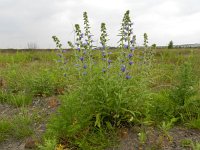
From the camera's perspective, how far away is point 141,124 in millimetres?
3807

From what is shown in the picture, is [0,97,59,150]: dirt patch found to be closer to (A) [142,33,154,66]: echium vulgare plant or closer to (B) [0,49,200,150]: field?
(B) [0,49,200,150]: field

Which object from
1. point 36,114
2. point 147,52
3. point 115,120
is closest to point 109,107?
point 115,120

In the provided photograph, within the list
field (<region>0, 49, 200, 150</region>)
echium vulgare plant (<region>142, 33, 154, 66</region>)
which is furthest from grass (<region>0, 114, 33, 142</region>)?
echium vulgare plant (<region>142, 33, 154, 66</region>)

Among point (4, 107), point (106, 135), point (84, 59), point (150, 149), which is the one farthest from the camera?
point (4, 107)

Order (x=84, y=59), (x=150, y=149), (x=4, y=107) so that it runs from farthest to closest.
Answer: (x=4, y=107), (x=84, y=59), (x=150, y=149)

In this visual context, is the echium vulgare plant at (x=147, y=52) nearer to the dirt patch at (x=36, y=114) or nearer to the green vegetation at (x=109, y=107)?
the green vegetation at (x=109, y=107)

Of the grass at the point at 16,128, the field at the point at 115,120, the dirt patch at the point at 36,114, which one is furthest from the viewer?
the grass at the point at 16,128

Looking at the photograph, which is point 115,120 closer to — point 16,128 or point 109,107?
point 109,107

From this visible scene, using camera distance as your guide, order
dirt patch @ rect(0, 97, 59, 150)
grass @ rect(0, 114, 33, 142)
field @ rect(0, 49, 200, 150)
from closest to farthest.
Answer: field @ rect(0, 49, 200, 150), dirt patch @ rect(0, 97, 59, 150), grass @ rect(0, 114, 33, 142)

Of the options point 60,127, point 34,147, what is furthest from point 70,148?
point 34,147

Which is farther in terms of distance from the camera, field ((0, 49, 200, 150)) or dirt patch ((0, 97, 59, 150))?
dirt patch ((0, 97, 59, 150))

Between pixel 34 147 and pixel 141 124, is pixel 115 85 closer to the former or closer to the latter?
pixel 141 124

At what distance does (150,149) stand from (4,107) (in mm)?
3061

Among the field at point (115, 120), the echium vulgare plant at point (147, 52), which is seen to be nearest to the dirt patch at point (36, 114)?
the field at point (115, 120)
